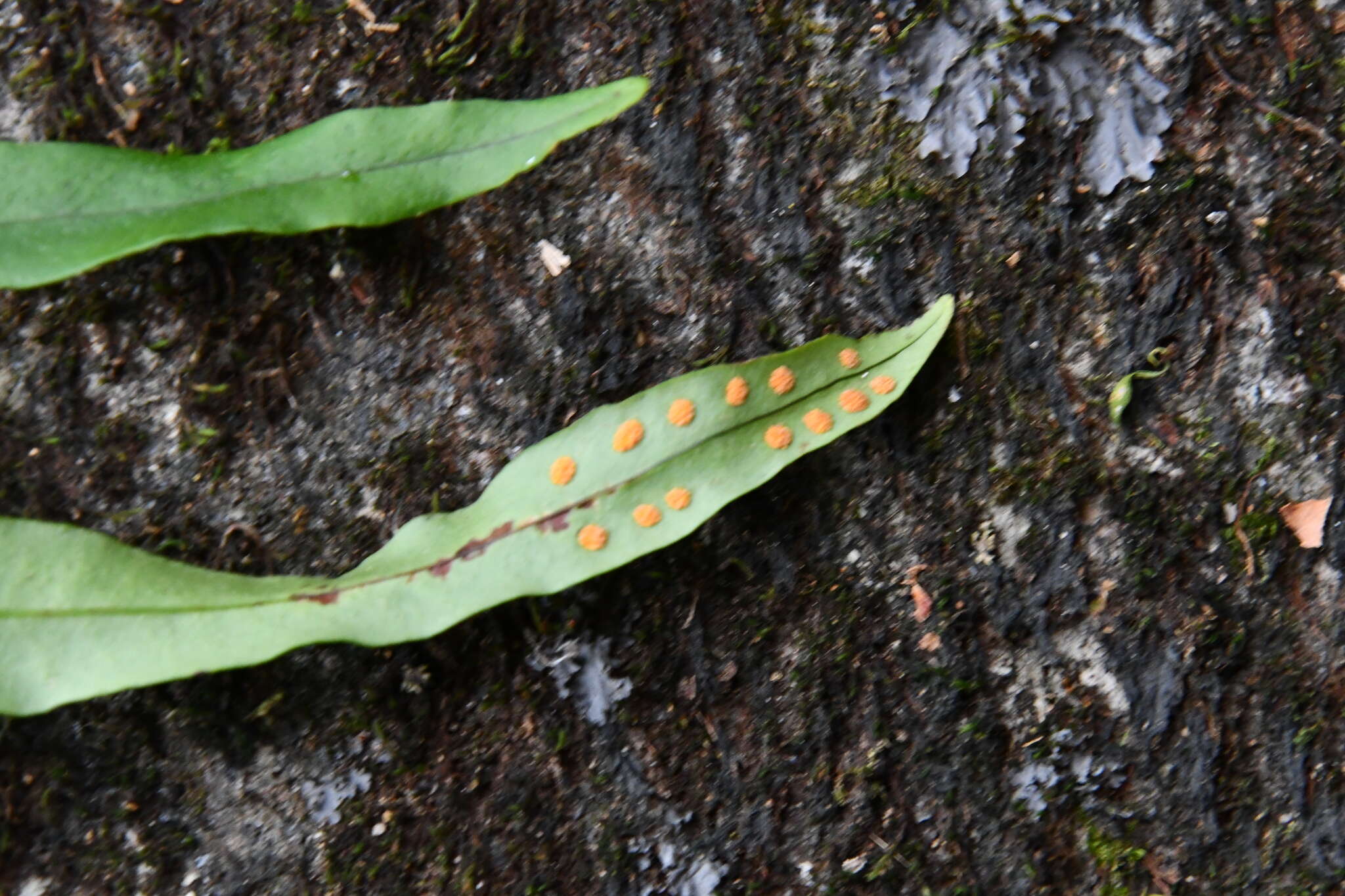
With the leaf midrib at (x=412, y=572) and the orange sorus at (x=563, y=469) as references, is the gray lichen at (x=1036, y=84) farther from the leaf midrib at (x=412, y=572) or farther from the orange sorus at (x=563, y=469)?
the orange sorus at (x=563, y=469)

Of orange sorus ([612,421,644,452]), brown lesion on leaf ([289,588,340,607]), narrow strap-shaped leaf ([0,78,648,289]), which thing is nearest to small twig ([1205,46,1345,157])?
narrow strap-shaped leaf ([0,78,648,289])

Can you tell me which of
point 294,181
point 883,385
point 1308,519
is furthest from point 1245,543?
point 294,181

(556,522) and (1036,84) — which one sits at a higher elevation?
(1036,84)

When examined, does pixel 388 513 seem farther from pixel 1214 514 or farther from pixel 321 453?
pixel 1214 514

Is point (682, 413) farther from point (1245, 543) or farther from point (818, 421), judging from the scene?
point (1245, 543)

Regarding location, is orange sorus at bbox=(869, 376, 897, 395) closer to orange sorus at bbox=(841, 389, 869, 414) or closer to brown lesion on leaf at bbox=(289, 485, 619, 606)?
orange sorus at bbox=(841, 389, 869, 414)
